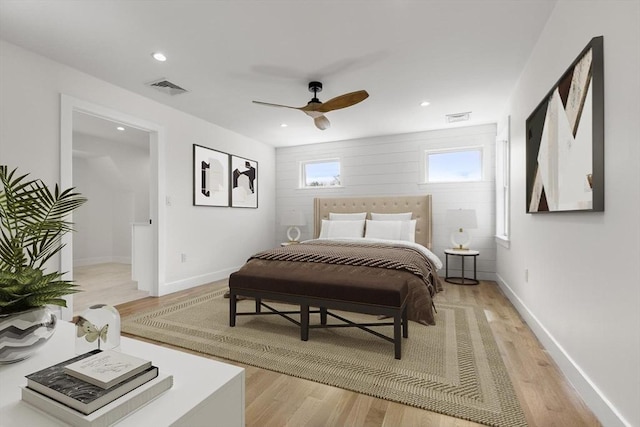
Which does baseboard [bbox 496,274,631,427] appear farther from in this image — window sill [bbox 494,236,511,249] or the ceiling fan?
the ceiling fan

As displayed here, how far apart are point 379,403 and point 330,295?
33.9 inches

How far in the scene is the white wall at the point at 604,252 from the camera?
4.11 feet

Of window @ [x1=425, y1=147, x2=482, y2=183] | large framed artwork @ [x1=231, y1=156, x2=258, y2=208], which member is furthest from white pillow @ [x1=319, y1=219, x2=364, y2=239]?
large framed artwork @ [x1=231, y1=156, x2=258, y2=208]

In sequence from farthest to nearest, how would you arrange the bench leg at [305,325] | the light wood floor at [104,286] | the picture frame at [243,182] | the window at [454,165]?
the picture frame at [243,182] < the window at [454,165] < the light wood floor at [104,286] < the bench leg at [305,325]

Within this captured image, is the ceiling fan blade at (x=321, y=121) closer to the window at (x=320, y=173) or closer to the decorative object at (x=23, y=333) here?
the window at (x=320, y=173)

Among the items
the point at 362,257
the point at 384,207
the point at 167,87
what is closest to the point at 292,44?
the point at 167,87

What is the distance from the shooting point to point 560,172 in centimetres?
195

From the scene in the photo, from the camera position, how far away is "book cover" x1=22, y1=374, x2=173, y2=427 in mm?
711

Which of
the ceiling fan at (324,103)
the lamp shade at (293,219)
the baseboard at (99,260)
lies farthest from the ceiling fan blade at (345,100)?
the baseboard at (99,260)

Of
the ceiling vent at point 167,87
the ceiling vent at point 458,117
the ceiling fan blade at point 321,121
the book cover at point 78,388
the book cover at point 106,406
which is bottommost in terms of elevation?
the book cover at point 106,406

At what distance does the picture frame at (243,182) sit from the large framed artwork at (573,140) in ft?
13.4

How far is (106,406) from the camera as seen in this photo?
29.3 inches

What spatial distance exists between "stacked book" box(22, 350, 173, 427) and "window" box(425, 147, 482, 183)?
15.9 ft

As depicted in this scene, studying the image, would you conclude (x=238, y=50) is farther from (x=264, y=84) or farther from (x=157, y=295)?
(x=157, y=295)
